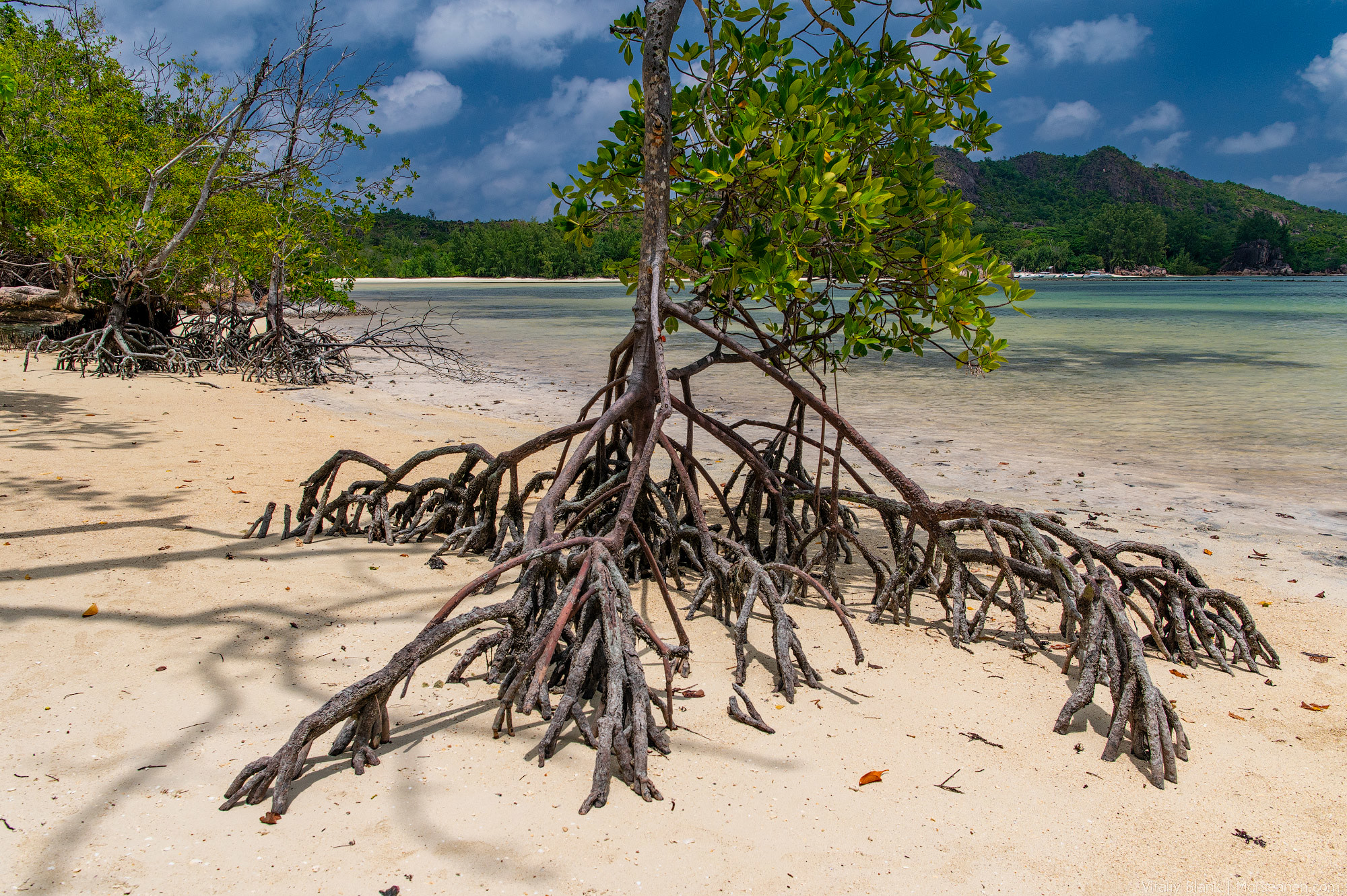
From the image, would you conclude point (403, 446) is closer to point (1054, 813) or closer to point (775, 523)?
point (775, 523)

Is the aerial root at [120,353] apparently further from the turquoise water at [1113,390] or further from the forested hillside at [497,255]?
the forested hillside at [497,255]

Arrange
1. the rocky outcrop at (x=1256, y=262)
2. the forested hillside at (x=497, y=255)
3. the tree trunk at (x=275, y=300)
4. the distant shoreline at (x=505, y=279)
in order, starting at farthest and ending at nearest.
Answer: the rocky outcrop at (x=1256, y=262)
the forested hillside at (x=497, y=255)
the distant shoreline at (x=505, y=279)
the tree trunk at (x=275, y=300)

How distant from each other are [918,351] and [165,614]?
11.4ft

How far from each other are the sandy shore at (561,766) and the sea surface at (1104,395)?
4.62m

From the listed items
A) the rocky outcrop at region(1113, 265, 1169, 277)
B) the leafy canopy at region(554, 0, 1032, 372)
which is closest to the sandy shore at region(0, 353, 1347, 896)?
the leafy canopy at region(554, 0, 1032, 372)

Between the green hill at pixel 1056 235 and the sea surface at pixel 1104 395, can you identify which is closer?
the sea surface at pixel 1104 395

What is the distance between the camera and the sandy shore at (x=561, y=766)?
2.03 meters

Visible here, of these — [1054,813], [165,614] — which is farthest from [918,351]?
[165,614]

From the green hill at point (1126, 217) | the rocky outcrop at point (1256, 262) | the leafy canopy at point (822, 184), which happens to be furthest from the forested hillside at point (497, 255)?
the leafy canopy at point (822, 184)

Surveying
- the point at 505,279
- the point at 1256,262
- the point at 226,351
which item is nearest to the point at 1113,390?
the point at 226,351

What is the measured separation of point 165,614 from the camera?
332 cm

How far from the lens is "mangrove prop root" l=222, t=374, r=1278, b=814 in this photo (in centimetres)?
242

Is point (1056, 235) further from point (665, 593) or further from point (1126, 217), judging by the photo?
point (665, 593)

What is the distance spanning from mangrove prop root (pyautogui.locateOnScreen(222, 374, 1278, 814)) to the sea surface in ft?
13.5
